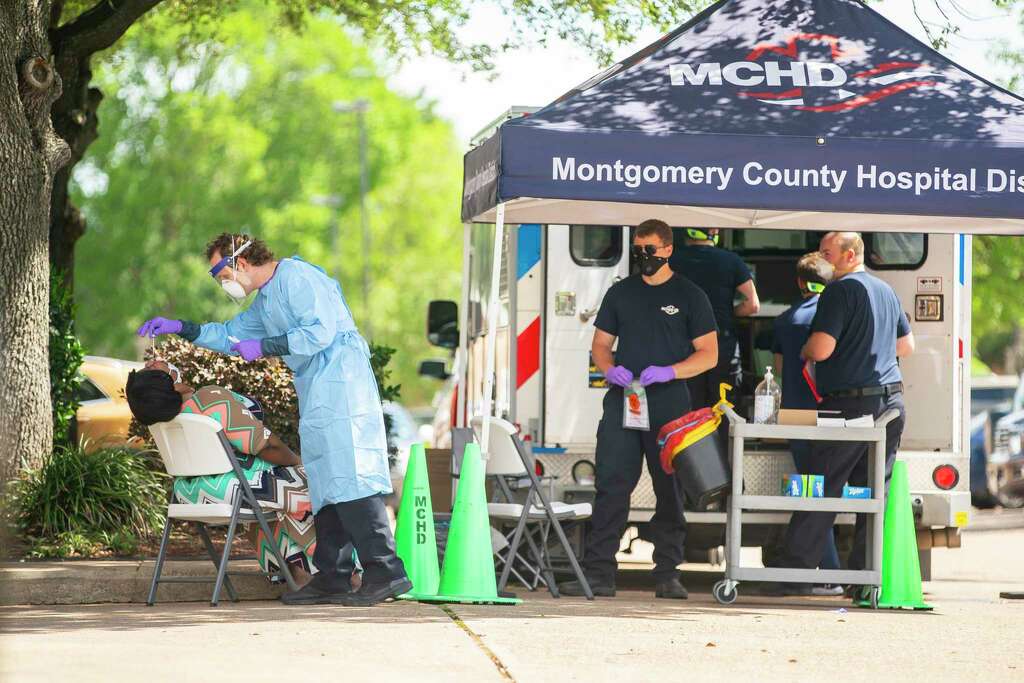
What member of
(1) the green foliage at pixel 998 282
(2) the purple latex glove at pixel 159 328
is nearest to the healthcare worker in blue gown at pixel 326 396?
(2) the purple latex glove at pixel 159 328

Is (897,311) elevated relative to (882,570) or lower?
elevated

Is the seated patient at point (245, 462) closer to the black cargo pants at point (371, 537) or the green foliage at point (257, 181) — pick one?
the black cargo pants at point (371, 537)

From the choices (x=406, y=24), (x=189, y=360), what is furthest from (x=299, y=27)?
(x=189, y=360)

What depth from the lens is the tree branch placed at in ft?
36.3

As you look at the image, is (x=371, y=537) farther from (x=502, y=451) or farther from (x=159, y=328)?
(x=159, y=328)

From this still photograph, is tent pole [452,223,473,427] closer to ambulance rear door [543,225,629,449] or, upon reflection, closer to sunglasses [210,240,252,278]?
ambulance rear door [543,225,629,449]

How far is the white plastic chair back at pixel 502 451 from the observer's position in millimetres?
8727

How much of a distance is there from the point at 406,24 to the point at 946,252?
441 centimetres

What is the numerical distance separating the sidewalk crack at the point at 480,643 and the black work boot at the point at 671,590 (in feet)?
4.76

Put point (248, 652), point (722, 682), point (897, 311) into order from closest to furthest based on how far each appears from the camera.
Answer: point (722, 682) < point (248, 652) < point (897, 311)

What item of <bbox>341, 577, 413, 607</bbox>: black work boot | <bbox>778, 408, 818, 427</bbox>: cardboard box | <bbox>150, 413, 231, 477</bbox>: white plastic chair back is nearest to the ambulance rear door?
<bbox>778, 408, 818, 427</bbox>: cardboard box

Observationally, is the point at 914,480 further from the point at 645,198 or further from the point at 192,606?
the point at 192,606

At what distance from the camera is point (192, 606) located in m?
8.39

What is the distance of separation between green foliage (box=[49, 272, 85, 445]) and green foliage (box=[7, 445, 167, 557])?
2.02ft
